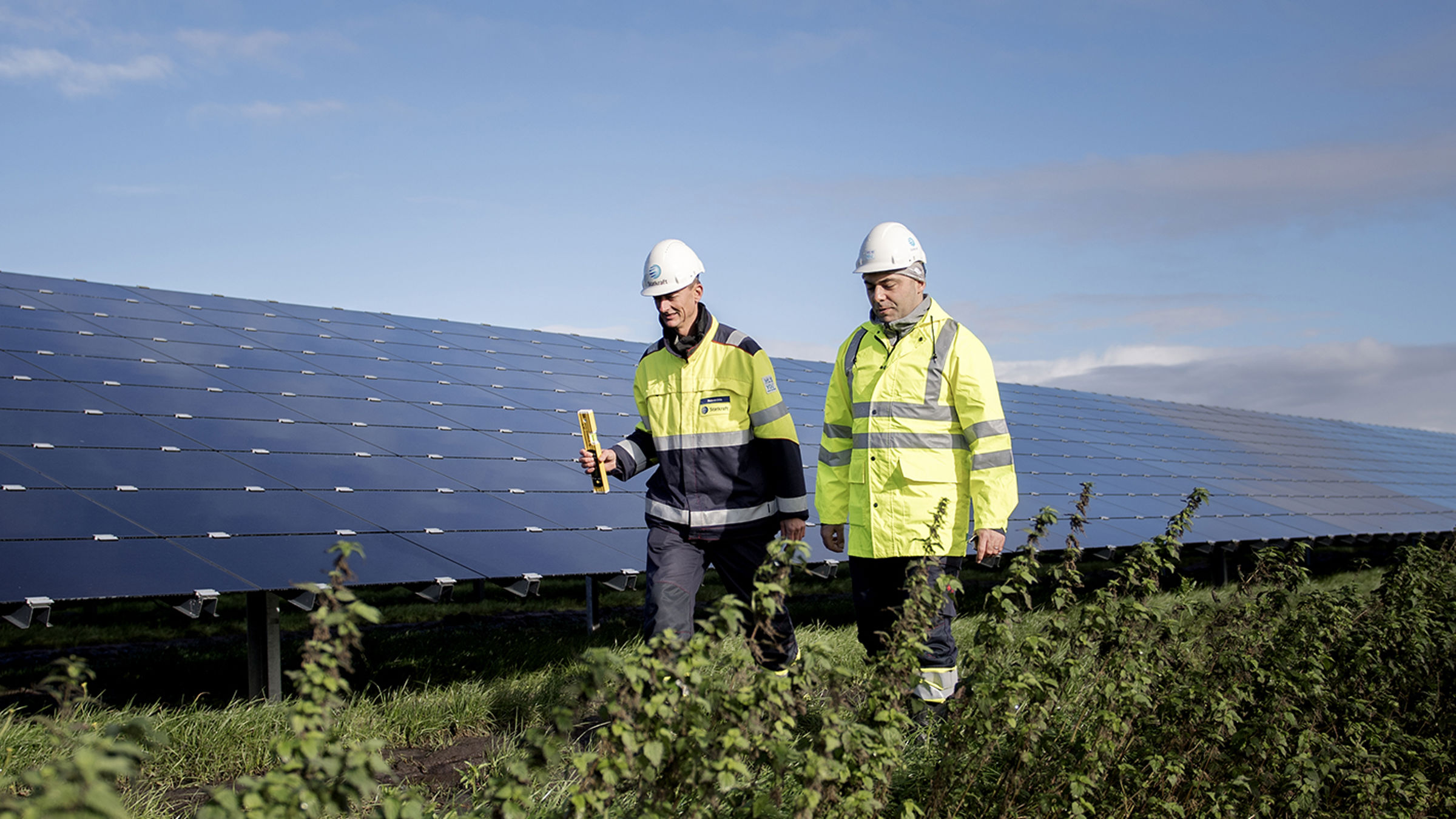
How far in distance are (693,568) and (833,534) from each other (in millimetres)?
720

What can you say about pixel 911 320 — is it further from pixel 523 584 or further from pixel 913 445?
pixel 523 584

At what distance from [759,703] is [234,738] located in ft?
10.4

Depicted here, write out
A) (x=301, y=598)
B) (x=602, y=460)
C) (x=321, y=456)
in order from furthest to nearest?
1. (x=321, y=456)
2. (x=301, y=598)
3. (x=602, y=460)

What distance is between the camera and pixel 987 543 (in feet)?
15.3

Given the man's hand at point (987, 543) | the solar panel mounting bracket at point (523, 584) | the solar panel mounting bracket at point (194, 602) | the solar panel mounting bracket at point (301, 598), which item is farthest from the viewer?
the solar panel mounting bracket at point (523, 584)

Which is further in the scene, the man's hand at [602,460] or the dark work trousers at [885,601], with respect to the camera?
the man's hand at [602,460]

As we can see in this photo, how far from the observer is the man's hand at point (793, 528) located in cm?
498

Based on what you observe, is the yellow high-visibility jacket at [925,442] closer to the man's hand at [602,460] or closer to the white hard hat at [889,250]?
the white hard hat at [889,250]

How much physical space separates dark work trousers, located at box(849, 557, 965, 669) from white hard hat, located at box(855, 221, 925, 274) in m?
1.32

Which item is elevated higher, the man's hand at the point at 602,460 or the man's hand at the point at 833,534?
the man's hand at the point at 602,460

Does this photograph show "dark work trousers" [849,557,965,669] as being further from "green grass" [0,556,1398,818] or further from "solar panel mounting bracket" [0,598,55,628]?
"solar panel mounting bracket" [0,598,55,628]

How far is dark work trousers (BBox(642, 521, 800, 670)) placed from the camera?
484 cm

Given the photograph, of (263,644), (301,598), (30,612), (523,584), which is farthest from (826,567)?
(30,612)

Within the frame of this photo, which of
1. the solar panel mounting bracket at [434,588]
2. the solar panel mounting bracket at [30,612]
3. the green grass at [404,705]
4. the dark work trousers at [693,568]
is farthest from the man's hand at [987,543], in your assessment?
the solar panel mounting bracket at [30,612]
